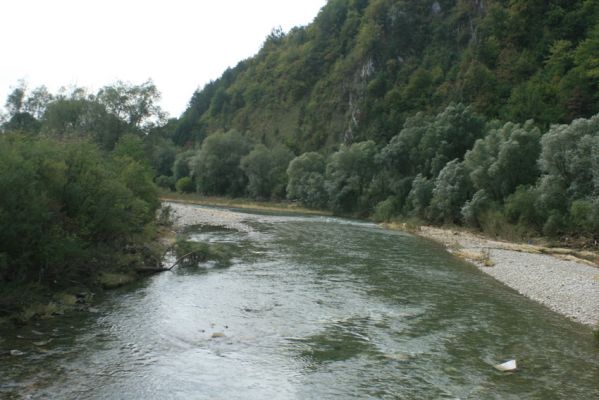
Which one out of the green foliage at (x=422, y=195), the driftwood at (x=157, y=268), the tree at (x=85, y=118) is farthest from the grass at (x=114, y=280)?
the tree at (x=85, y=118)

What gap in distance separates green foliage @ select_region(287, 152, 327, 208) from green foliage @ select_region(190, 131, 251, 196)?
686 inches

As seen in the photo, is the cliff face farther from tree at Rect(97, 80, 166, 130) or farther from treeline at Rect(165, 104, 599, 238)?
tree at Rect(97, 80, 166, 130)

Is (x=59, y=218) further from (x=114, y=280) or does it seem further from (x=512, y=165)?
(x=512, y=165)

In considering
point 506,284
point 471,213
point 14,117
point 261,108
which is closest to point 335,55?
point 261,108

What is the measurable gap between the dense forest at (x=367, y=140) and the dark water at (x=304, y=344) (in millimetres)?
3762

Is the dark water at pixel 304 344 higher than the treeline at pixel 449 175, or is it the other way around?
the treeline at pixel 449 175

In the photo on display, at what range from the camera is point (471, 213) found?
4544 cm

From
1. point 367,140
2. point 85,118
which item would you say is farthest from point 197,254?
point 367,140

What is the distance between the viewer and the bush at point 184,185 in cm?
10562

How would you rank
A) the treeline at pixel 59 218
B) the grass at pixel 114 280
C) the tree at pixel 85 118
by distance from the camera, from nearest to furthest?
the treeline at pixel 59 218, the grass at pixel 114 280, the tree at pixel 85 118

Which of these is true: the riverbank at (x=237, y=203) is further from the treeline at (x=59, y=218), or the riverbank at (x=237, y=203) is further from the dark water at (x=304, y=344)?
the dark water at (x=304, y=344)

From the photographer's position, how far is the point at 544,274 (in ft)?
80.2

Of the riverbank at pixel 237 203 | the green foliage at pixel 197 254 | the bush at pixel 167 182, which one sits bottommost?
the green foliage at pixel 197 254

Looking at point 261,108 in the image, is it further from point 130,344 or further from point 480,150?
point 130,344
